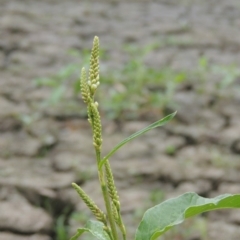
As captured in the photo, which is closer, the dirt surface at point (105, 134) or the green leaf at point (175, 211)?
the green leaf at point (175, 211)

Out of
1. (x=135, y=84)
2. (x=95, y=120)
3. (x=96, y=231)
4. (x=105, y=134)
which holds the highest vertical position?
(x=95, y=120)

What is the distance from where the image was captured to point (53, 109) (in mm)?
3611

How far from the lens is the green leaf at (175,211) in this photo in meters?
1.02

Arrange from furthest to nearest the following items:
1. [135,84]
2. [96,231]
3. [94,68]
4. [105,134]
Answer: [135,84] < [105,134] < [96,231] < [94,68]

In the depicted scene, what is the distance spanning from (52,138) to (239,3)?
390 centimetres

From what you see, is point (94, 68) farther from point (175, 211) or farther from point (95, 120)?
point (175, 211)

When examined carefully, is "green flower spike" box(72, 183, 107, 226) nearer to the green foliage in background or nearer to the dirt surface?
the dirt surface

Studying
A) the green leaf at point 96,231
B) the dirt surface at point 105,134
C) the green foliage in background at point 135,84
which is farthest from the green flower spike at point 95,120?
the green foliage in background at point 135,84

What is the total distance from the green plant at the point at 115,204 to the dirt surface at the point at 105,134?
140 centimetres

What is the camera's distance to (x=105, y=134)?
3.39 m

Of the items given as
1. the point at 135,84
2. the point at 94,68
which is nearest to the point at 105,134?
the point at 135,84

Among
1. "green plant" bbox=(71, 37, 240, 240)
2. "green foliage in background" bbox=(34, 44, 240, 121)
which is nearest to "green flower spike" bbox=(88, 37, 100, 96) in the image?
"green plant" bbox=(71, 37, 240, 240)

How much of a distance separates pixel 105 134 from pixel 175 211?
2.31 meters

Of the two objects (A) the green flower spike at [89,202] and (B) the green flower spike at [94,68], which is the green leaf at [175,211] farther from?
(B) the green flower spike at [94,68]
